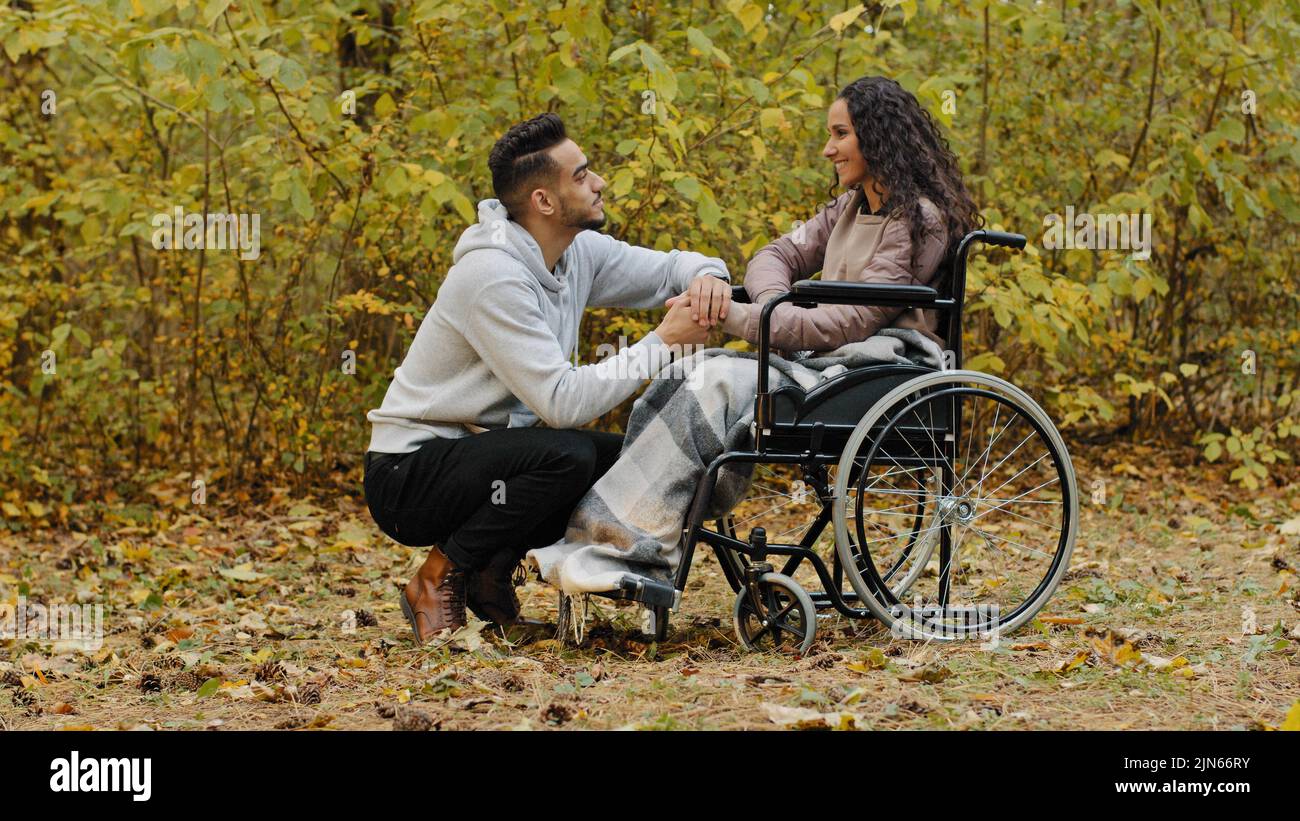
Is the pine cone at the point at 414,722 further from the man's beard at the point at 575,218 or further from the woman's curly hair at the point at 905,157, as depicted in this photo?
the woman's curly hair at the point at 905,157

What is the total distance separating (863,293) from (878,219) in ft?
1.33

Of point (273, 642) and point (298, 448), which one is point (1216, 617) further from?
point (298, 448)

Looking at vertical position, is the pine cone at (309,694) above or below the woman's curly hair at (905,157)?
below

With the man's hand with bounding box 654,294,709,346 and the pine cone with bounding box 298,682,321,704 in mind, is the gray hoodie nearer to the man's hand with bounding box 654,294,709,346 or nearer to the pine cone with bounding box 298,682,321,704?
the man's hand with bounding box 654,294,709,346

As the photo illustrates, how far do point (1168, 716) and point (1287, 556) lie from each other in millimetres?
2370

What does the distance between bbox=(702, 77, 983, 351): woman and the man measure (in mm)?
200

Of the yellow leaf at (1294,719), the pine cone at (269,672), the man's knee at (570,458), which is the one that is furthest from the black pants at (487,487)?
the yellow leaf at (1294,719)

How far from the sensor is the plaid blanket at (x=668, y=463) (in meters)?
3.23

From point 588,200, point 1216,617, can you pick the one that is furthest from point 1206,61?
point 588,200

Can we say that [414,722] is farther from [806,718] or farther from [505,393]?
[505,393]

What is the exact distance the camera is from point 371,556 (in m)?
5.27

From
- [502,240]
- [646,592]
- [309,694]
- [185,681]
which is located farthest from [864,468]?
[185,681]

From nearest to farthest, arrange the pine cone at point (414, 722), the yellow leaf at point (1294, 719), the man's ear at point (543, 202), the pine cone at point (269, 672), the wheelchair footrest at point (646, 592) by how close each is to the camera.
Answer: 1. the yellow leaf at point (1294, 719)
2. the pine cone at point (414, 722)
3. the wheelchair footrest at point (646, 592)
4. the pine cone at point (269, 672)
5. the man's ear at point (543, 202)

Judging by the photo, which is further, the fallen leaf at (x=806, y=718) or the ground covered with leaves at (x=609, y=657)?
the ground covered with leaves at (x=609, y=657)
